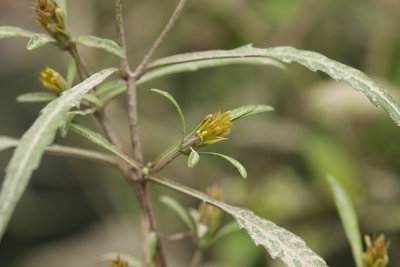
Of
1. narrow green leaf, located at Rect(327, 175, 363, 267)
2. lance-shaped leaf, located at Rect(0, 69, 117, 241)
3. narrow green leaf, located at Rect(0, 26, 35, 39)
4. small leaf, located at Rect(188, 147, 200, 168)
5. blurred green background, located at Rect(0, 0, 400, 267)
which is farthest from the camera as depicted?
blurred green background, located at Rect(0, 0, 400, 267)

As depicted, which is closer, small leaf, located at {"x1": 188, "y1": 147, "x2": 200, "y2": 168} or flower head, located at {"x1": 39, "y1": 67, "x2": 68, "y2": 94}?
small leaf, located at {"x1": 188, "y1": 147, "x2": 200, "y2": 168}

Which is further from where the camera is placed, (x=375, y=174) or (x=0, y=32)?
(x=375, y=174)

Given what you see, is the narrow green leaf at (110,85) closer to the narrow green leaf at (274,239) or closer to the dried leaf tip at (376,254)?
the narrow green leaf at (274,239)

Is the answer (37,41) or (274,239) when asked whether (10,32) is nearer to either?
(37,41)

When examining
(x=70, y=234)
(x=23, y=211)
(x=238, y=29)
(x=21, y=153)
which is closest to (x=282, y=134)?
(x=238, y=29)

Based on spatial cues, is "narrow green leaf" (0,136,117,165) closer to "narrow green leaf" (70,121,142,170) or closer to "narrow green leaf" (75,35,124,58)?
"narrow green leaf" (70,121,142,170)

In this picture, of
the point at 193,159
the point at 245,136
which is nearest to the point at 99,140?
→ the point at 193,159

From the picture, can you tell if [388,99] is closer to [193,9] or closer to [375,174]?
[375,174]

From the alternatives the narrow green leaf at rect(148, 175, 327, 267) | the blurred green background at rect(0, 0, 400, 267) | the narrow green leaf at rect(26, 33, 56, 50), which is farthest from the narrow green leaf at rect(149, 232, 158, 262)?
the blurred green background at rect(0, 0, 400, 267)
